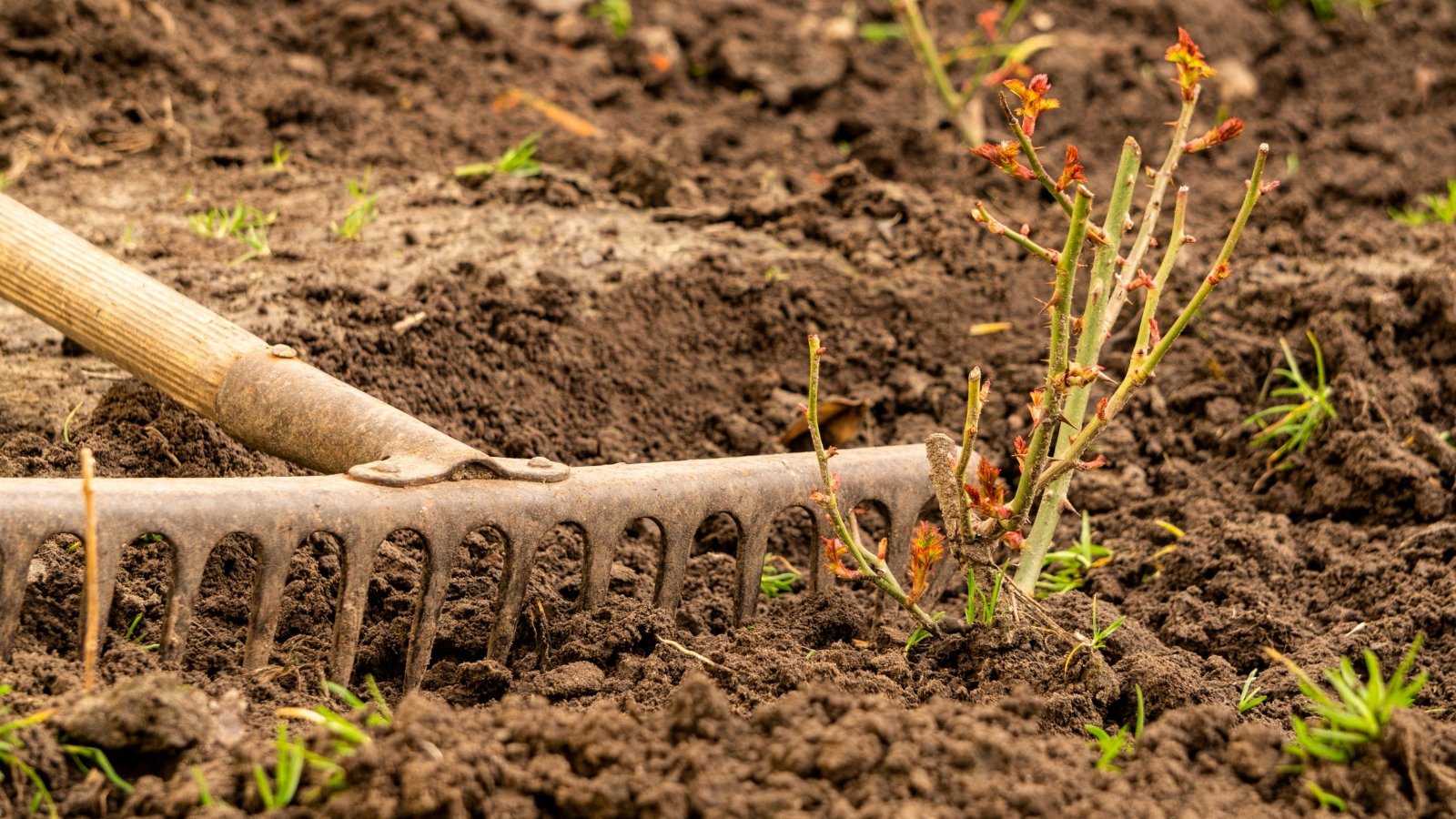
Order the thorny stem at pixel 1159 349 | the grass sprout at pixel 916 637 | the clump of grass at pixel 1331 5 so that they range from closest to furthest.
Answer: the thorny stem at pixel 1159 349
the grass sprout at pixel 916 637
the clump of grass at pixel 1331 5

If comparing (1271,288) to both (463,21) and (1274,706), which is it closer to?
(1274,706)

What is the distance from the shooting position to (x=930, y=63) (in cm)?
458

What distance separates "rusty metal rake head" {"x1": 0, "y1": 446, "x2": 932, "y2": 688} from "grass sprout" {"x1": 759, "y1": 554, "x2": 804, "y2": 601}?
0.18 metres

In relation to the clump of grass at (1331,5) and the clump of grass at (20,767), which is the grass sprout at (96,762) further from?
the clump of grass at (1331,5)

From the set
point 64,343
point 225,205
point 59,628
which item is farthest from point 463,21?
point 59,628

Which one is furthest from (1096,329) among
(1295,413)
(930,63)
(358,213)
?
(930,63)

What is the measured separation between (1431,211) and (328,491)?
377 cm

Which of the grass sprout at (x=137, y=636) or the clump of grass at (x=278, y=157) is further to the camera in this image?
the clump of grass at (x=278, y=157)

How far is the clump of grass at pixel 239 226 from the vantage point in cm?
342

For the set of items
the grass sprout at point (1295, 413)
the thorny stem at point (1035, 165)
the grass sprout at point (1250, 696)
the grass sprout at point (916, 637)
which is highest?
the thorny stem at point (1035, 165)

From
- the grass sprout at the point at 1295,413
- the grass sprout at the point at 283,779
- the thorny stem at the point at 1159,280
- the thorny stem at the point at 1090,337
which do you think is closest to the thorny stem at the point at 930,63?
the grass sprout at the point at 1295,413

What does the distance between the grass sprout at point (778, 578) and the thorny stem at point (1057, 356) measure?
0.68 meters

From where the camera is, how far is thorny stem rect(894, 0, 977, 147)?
4.53 metres

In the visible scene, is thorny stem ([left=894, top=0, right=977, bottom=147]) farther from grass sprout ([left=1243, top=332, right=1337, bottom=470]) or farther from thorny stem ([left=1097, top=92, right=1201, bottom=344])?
thorny stem ([left=1097, top=92, right=1201, bottom=344])
